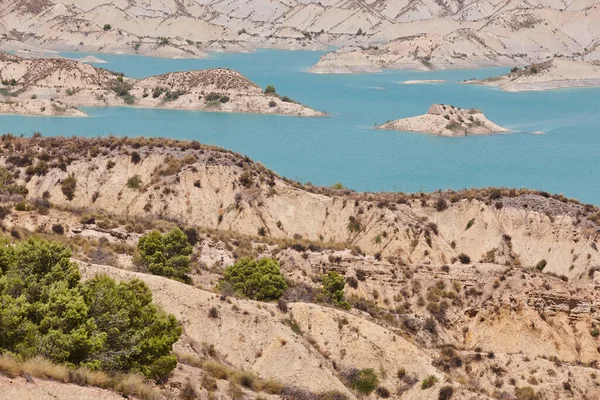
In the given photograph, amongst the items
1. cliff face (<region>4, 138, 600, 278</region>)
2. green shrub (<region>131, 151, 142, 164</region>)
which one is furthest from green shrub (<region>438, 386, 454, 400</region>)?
green shrub (<region>131, 151, 142, 164</region>)

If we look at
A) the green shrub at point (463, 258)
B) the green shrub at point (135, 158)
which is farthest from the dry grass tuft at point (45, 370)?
the green shrub at point (135, 158)

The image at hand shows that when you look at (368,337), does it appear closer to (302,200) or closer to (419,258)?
(419,258)

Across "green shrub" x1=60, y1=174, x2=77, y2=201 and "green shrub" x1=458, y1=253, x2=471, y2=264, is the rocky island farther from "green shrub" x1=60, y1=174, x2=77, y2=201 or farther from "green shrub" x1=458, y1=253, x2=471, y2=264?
"green shrub" x1=60, y1=174, x2=77, y2=201

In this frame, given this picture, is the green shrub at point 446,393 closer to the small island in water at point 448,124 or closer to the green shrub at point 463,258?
the green shrub at point 463,258

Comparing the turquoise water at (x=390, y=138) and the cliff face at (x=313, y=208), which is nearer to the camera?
the cliff face at (x=313, y=208)

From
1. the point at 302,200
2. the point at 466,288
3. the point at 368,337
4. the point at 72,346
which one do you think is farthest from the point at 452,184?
the point at 72,346

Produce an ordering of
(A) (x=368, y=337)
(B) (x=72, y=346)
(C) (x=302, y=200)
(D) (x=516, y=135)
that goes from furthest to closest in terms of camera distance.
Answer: (D) (x=516, y=135) → (C) (x=302, y=200) → (A) (x=368, y=337) → (B) (x=72, y=346)

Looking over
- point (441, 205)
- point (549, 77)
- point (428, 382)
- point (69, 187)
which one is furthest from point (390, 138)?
point (428, 382)
